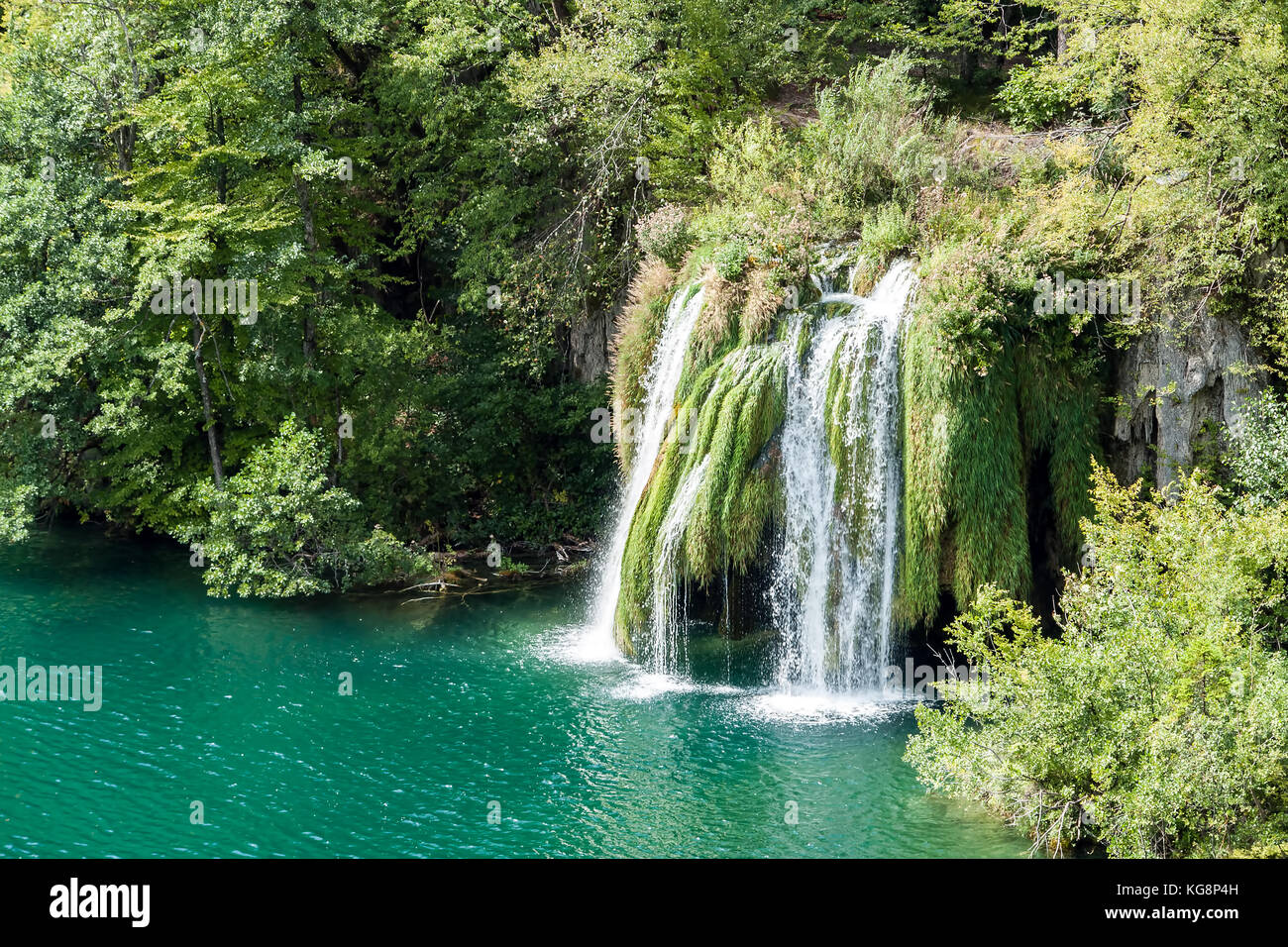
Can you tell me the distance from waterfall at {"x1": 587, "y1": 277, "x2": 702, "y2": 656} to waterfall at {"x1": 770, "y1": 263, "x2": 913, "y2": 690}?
2457 millimetres

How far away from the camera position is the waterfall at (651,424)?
61.1ft

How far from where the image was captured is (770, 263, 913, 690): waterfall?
53.4 feet

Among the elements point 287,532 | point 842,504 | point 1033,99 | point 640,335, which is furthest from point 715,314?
point 287,532

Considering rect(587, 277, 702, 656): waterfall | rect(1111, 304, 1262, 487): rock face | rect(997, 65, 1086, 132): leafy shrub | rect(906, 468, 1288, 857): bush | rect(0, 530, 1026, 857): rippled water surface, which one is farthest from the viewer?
rect(997, 65, 1086, 132): leafy shrub

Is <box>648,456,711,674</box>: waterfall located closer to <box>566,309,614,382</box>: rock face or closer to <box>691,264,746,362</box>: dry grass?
<box>691,264,746,362</box>: dry grass

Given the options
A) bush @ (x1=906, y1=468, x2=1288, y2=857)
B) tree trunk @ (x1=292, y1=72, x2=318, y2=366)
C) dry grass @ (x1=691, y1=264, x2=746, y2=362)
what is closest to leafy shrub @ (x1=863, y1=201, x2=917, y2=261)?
dry grass @ (x1=691, y1=264, x2=746, y2=362)

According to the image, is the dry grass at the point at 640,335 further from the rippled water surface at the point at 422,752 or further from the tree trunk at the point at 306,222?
the tree trunk at the point at 306,222

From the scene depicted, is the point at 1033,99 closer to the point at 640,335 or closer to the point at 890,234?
the point at 890,234

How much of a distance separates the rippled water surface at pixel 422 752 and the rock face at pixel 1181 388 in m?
5.11

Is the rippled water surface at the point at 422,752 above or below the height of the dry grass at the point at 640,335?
below

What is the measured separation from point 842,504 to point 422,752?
6.86 metres

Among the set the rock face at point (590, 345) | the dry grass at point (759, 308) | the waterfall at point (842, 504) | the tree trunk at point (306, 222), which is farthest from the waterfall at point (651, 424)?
the tree trunk at point (306, 222)

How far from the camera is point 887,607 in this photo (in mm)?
16141
